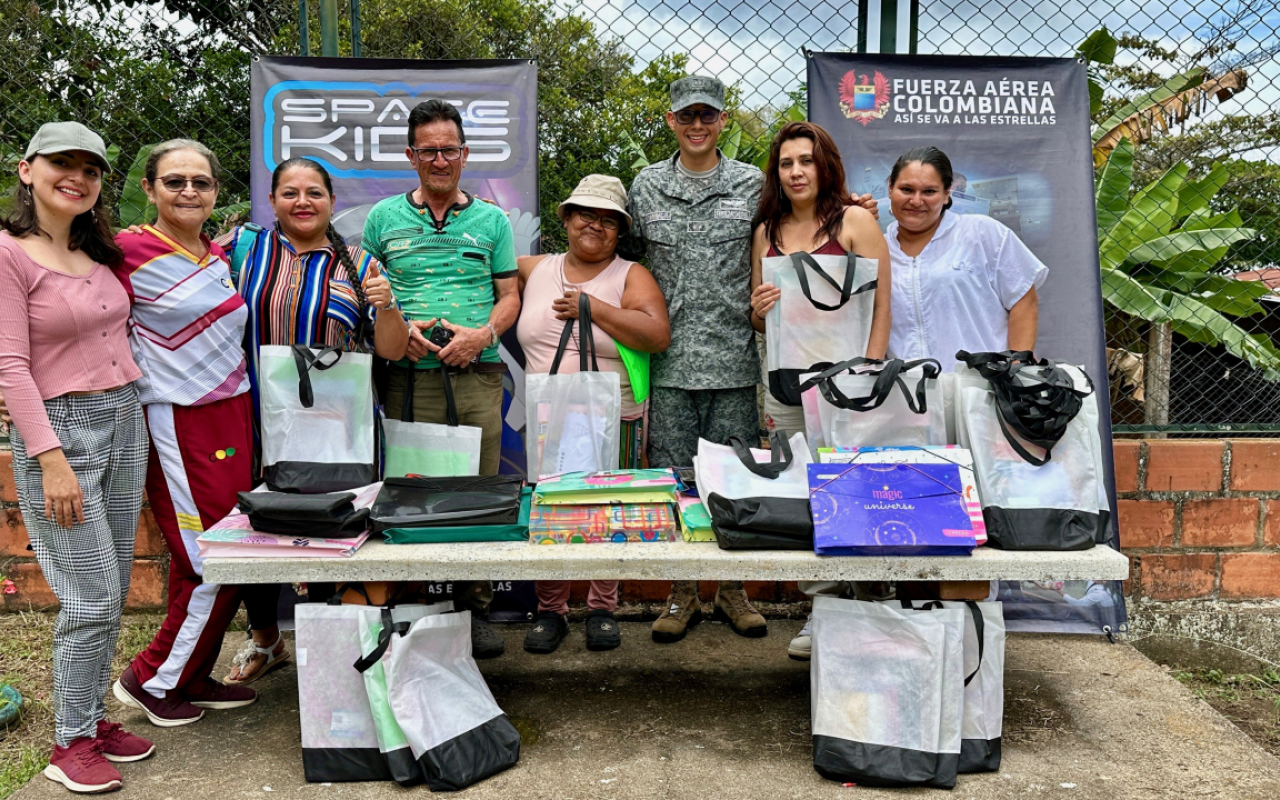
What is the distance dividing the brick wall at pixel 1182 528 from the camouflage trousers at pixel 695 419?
1740 millimetres

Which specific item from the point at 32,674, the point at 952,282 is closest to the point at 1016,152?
the point at 952,282

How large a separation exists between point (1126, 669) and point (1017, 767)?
1.07 metres

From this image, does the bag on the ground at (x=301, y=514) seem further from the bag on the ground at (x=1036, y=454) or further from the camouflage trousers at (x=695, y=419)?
the bag on the ground at (x=1036, y=454)

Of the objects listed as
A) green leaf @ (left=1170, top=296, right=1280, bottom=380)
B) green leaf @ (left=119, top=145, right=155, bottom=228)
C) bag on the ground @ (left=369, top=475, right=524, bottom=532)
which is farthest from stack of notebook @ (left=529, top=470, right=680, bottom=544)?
green leaf @ (left=1170, top=296, right=1280, bottom=380)

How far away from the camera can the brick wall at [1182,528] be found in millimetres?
4090

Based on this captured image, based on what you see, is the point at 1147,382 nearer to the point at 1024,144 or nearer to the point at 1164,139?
the point at 1024,144

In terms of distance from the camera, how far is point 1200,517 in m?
4.12

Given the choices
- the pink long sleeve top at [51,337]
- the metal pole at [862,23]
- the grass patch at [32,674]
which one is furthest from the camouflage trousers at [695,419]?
the grass patch at [32,674]

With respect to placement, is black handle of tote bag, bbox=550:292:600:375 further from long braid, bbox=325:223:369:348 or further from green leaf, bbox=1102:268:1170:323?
green leaf, bbox=1102:268:1170:323

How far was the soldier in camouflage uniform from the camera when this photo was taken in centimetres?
353

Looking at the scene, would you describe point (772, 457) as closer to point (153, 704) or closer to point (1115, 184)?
point (153, 704)

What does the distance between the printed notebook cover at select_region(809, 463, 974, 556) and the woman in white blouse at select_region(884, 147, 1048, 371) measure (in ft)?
2.46

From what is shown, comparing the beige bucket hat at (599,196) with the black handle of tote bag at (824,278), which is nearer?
the black handle of tote bag at (824,278)

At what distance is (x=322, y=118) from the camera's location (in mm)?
3971
